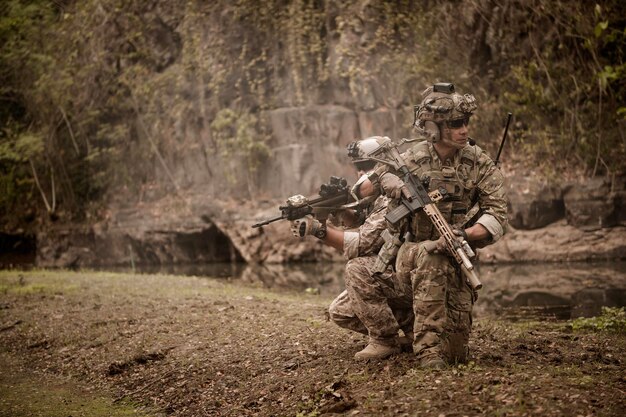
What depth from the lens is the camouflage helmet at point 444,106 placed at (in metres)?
6.14

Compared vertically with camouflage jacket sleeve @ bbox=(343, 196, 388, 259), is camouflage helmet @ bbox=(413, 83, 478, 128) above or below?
above

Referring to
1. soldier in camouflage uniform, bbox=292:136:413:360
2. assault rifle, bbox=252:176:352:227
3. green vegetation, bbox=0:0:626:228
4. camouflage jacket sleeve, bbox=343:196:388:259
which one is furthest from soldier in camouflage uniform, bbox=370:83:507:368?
green vegetation, bbox=0:0:626:228

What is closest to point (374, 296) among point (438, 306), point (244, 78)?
point (438, 306)

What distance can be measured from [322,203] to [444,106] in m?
1.54

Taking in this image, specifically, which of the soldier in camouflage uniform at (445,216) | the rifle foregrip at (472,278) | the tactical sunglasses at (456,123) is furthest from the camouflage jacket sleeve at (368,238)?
the rifle foregrip at (472,278)

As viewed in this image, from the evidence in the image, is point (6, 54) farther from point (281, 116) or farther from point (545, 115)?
point (545, 115)

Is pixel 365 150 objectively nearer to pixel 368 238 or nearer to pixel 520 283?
pixel 368 238

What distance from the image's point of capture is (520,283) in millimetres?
14258

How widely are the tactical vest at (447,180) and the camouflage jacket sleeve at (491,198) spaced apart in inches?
2.3

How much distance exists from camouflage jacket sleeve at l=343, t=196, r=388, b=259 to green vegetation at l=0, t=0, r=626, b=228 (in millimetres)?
10688

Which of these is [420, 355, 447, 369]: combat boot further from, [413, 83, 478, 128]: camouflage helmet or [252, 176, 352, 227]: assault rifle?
[413, 83, 478, 128]: camouflage helmet

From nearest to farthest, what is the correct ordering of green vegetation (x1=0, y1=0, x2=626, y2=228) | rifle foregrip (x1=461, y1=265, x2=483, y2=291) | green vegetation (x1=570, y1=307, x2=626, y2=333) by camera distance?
rifle foregrip (x1=461, y1=265, x2=483, y2=291)
green vegetation (x1=570, y1=307, x2=626, y2=333)
green vegetation (x1=0, y1=0, x2=626, y2=228)

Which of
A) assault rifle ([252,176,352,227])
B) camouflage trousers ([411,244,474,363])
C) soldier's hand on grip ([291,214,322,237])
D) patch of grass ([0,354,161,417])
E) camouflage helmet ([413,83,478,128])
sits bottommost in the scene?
patch of grass ([0,354,161,417])

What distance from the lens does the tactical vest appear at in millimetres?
6195
